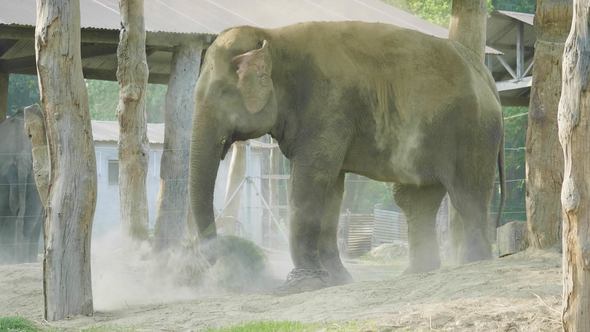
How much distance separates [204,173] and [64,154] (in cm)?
165

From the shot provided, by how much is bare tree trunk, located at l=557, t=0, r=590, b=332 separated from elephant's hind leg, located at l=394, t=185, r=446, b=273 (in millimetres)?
5701

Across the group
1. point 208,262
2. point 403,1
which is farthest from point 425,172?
point 403,1

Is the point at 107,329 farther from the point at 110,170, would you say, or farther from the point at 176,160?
the point at 110,170

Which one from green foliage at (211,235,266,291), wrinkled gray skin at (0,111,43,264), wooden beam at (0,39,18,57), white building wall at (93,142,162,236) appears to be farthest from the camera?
white building wall at (93,142,162,236)

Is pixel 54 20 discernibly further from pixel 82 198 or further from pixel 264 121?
pixel 264 121

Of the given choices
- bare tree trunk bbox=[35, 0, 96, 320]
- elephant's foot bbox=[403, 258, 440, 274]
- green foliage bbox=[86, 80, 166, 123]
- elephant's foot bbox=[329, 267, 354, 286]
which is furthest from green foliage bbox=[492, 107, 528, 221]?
green foliage bbox=[86, 80, 166, 123]

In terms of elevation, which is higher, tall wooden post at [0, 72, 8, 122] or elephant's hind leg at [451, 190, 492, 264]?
tall wooden post at [0, 72, 8, 122]

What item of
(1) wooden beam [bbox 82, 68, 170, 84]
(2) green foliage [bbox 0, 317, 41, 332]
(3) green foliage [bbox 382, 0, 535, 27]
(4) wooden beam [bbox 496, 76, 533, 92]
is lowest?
(2) green foliage [bbox 0, 317, 41, 332]

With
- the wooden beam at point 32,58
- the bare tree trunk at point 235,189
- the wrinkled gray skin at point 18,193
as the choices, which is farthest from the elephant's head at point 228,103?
the bare tree trunk at point 235,189

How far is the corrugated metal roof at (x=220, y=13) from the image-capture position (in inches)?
547

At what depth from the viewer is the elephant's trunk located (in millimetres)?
10273

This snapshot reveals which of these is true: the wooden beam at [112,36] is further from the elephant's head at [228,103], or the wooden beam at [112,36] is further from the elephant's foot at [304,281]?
the elephant's foot at [304,281]

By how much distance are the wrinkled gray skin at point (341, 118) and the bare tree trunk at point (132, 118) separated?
6.49 ft

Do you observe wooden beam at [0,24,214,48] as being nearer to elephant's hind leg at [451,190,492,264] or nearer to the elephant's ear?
the elephant's ear
